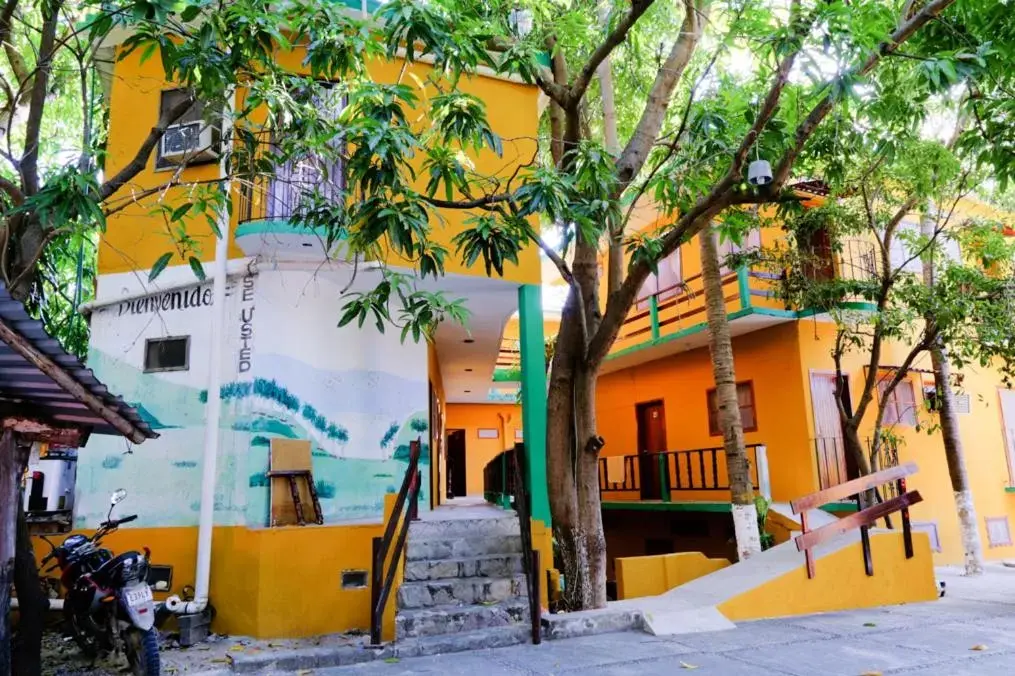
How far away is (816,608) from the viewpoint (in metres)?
7.82

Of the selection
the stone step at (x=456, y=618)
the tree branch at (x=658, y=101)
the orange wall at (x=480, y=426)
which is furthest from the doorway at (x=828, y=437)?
the orange wall at (x=480, y=426)

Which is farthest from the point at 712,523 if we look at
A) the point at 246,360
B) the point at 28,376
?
the point at 28,376

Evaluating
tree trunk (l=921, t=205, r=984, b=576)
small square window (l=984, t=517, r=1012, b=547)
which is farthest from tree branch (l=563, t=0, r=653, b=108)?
small square window (l=984, t=517, r=1012, b=547)

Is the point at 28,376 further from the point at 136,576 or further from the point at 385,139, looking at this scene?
the point at 385,139

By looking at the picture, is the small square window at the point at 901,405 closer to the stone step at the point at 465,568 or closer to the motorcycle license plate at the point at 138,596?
the stone step at the point at 465,568

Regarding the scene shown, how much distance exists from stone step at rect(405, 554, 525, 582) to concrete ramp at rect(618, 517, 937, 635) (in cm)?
128

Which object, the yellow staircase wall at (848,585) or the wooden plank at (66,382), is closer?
the wooden plank at (66,382)

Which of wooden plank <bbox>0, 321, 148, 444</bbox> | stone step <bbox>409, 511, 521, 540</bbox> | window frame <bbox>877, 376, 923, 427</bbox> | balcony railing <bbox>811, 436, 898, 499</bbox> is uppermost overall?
window frame <bbox>877, 376, 923, 427</bbox>

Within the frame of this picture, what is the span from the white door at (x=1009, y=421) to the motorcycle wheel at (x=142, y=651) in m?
15.3

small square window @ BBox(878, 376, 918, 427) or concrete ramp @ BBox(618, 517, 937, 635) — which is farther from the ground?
small square window @ BBox(878, 376, 918, 427)

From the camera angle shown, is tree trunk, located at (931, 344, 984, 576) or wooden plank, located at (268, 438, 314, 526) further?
tree trunk, located at (931, 344, 984, 576)

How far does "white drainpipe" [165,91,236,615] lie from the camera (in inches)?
288

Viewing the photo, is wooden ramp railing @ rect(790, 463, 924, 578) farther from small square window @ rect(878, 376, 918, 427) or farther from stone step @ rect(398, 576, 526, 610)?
small square window @ rect(878, 376, 918, 427)

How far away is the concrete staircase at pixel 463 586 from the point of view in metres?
6.46
